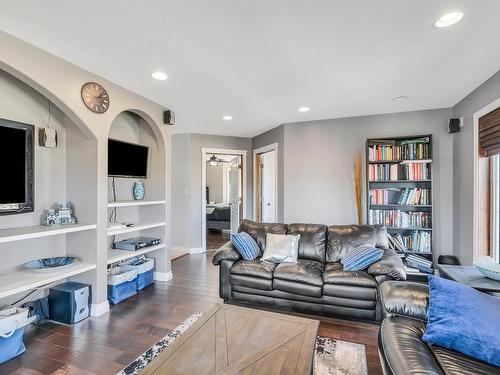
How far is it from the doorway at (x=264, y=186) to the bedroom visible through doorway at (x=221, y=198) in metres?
0.34

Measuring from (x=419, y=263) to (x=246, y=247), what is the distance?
2.50m

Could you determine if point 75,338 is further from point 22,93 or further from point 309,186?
point 309,186

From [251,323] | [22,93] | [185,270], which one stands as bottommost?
[185,270]

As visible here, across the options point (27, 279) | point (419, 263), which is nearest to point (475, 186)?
point (419, 263)

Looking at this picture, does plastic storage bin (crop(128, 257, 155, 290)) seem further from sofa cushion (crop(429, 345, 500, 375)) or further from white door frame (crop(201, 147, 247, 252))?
sofa cushion (crop(429, 345, 500, 375))

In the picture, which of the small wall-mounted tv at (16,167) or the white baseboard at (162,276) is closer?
the small wall-mounted tv at (16,167)

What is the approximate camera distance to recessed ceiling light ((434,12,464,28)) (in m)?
1.79

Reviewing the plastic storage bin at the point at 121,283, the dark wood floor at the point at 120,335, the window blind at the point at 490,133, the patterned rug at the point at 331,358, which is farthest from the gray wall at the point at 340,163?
the plastic storage bin at the point at 121,283

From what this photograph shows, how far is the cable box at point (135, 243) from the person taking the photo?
11.2 feet

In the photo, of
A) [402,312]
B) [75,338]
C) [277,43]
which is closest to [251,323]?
[402,312]

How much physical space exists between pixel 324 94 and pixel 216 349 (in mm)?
2951

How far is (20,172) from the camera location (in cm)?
234

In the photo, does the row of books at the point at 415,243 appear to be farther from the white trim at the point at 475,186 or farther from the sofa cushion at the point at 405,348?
the sofa cushion at the point at 405,348

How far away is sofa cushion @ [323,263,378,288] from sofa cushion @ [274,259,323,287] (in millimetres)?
80
